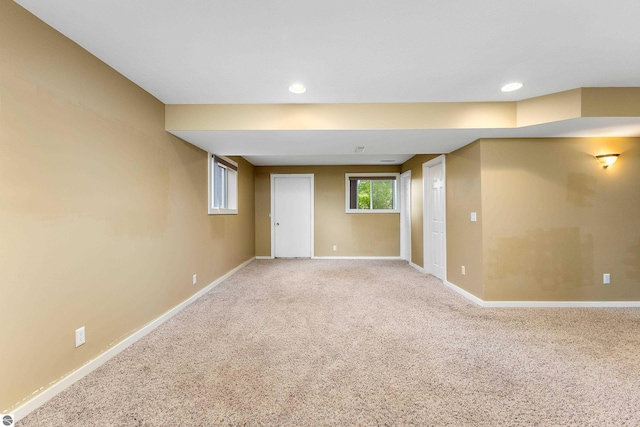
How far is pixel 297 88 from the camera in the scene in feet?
8.80

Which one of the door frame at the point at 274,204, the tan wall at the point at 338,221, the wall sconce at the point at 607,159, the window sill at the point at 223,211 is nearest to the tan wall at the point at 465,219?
the wall sconce at the point at 607,159

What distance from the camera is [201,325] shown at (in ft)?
9.52

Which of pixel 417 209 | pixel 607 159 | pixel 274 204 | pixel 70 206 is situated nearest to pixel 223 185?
pixel 274 204

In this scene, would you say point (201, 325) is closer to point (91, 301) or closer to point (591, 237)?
point (91, 301)

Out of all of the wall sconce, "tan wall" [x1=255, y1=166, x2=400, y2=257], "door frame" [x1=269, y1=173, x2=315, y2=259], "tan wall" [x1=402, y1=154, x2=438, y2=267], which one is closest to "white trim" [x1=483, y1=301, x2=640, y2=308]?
the wall sconce

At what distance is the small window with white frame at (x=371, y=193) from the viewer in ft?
22.6

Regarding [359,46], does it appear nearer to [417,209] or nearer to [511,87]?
[511,87]

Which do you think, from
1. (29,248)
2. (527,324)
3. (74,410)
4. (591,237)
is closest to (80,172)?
(29,248)

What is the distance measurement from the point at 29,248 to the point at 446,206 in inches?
182

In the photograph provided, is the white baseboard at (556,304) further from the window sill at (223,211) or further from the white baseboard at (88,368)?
the window sill at (223,211)

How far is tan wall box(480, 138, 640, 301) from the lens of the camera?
3.45 metres

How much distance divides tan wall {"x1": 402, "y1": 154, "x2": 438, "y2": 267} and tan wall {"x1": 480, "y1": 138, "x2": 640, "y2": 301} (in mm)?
1889

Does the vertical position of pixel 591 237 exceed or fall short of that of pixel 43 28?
it falls short

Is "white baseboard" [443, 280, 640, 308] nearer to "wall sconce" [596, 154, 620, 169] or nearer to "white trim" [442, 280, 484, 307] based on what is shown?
"white trim" [442, 280, 484, 307]
